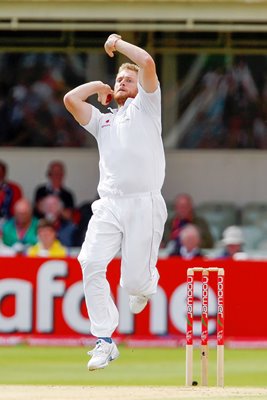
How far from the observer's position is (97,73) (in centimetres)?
1708

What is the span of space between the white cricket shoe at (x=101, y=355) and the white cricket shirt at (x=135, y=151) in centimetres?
91

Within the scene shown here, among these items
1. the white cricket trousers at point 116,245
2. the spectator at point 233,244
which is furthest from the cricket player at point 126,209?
the spectator at point 233,244

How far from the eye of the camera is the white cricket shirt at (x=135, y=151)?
29.4 feet

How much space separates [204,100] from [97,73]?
1282mm

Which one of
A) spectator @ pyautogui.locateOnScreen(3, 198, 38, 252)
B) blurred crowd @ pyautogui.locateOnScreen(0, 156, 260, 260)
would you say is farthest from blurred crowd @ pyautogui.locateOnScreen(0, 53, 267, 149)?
spectator @ pyautogui.locateOnScreen(3, 198, 38, 252)

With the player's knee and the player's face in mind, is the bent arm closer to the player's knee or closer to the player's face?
the player's face

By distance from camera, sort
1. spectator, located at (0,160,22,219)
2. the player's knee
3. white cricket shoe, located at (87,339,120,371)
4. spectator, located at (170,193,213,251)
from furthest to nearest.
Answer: spectator, located at (0,160,22,219), spectator, located at (170,193,213,251), the player's knee, white cricket shoe, located at (87,339,120,371)

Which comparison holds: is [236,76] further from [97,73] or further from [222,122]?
[97,73]

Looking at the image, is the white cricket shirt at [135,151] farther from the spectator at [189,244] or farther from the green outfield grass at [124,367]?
the spectator at [189,244]

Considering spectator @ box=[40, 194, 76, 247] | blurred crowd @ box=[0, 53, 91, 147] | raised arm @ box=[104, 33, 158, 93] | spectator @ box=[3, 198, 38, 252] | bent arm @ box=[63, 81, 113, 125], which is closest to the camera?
raised arm @ box=[104, 33, 158, 93]

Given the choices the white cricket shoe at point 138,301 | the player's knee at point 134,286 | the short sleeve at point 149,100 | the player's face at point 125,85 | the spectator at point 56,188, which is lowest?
the white cricket shoe at point 138,301

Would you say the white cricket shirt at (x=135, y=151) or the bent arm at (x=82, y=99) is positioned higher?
the bent arm at (x=82, y=99)

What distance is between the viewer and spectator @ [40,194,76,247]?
49.2 feet

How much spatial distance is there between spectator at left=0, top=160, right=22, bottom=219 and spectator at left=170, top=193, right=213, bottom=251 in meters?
1.74
